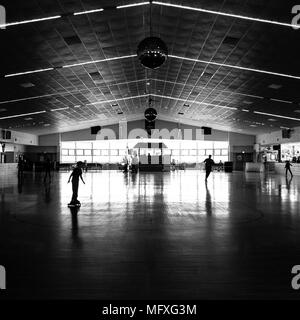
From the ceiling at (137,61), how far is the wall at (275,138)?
2009 millimetres

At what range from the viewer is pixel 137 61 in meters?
14.3

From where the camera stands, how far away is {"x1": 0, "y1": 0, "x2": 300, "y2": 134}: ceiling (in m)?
8.90

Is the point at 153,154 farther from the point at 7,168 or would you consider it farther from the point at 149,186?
the point at 149,186

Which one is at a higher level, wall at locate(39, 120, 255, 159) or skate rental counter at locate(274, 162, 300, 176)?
wall at locate(39, 120, 255, 159)

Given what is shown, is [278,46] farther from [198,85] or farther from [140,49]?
[198,85]

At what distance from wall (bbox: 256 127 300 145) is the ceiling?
201 centimetres

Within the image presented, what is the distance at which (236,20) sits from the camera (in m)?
9.14

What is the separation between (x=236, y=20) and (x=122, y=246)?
7.92 metres

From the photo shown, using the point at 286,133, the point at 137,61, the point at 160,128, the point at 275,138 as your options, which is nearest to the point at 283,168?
the point at 286,133

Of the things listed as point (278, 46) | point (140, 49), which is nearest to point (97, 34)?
point (140, 49)

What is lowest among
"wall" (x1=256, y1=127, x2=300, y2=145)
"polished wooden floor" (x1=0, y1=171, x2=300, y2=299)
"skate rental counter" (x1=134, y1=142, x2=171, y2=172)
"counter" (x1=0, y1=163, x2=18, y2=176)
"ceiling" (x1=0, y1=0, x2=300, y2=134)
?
"polished wooden floor" (x1=0, y1=171, x2=300, y2=299)

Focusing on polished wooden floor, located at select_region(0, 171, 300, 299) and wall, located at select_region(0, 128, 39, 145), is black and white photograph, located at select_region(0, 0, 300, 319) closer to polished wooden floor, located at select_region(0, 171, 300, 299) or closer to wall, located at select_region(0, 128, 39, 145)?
polished wooden floor, located at select_region(0, 171, 300, 299)

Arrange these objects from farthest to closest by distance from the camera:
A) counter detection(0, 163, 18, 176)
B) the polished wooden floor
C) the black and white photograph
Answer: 1. counter detection(0, 163, 18, 176)
2. the black and white photograph
3. the polished wooden floor

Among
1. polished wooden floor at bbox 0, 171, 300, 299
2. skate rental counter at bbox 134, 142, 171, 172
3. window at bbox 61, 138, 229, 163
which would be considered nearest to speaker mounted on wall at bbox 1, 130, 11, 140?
window at bbox 61, 138, 229, 163
